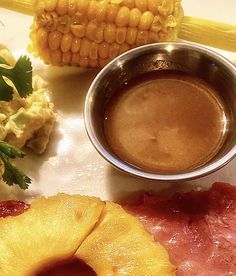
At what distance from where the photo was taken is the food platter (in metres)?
2.97

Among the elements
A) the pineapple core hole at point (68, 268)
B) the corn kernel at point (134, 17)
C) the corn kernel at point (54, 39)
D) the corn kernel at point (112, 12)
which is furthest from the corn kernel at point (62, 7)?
the pineapple core hole at point (68, 268)

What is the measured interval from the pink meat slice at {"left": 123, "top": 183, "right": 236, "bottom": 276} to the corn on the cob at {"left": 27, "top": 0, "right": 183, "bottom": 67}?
852 mm

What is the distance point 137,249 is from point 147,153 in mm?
555

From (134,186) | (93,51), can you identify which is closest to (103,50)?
(93,51)

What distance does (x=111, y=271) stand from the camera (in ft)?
7.91

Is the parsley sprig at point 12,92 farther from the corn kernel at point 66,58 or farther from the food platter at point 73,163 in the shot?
the corn kernel at point 66,58

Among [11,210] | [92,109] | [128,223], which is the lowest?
[11,210]

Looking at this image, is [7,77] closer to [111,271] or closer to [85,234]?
[85,234]

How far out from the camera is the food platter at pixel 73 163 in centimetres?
297

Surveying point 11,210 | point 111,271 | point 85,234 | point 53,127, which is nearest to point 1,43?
point 53,127

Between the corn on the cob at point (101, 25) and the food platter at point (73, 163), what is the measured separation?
0.27 metres

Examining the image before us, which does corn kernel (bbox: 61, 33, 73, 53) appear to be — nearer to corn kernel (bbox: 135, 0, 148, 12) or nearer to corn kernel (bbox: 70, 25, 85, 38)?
corn kernel (bbox: 70, 25, 85, 38)

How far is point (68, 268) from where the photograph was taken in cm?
256

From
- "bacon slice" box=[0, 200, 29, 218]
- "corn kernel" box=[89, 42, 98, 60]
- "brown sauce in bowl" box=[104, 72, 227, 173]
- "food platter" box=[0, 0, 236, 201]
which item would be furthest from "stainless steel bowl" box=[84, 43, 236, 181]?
"bacon slice" box=[0, 200, 29, 218]
